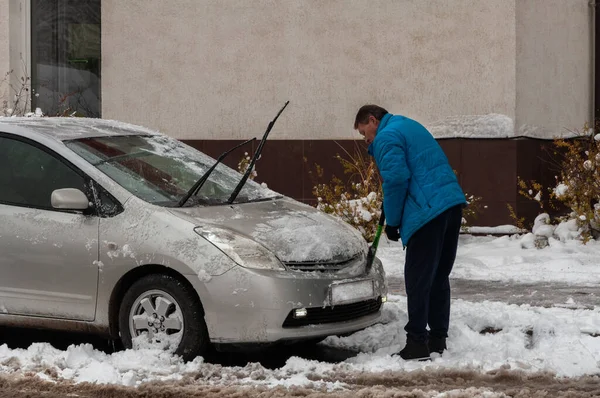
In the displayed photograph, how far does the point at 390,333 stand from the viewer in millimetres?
7066

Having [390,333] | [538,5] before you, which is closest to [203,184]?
[390,333]

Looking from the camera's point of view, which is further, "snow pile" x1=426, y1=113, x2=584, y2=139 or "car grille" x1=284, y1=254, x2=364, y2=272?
"snow pile" x1=426, y1=113, x2=584, y2=139

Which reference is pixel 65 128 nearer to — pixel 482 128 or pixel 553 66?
pixel 482 128

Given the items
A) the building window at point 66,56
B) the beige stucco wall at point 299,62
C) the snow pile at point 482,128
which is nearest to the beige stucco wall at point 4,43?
the building window at point 66,56

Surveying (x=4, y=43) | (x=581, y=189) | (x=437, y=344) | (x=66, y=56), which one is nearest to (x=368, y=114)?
(x=437, y=344)

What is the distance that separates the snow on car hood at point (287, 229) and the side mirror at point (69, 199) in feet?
1.82

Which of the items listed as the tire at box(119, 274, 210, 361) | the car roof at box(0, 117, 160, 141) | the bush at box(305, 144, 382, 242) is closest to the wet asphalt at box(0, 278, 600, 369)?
the tire at box(119, 274, 210, 361)

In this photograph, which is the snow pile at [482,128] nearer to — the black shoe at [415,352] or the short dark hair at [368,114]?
the short dark hair at [368,114]

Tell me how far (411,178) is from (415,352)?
1.03 meters

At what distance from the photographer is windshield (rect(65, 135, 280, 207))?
22.0ft

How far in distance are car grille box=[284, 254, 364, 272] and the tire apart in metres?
0.59

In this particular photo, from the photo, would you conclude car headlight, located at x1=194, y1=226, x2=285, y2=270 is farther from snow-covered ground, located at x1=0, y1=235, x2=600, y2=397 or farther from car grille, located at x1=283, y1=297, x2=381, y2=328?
snow-covered ground, located at x1=0, y1=235, x2=600, y2=397

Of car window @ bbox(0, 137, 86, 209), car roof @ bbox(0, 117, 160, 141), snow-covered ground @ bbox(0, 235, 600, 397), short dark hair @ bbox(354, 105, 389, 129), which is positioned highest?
short dark hair @ bbox(354, 105, 389, 129)

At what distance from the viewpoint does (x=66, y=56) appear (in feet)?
47.3
